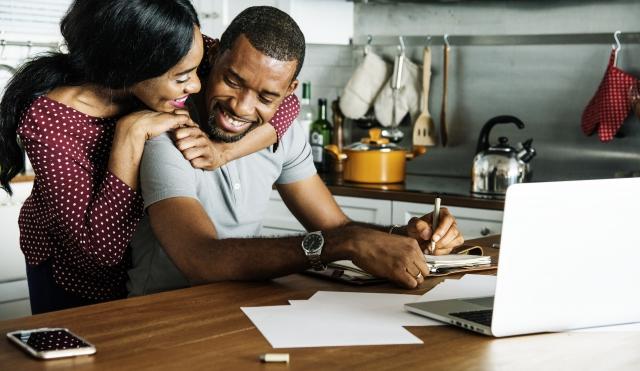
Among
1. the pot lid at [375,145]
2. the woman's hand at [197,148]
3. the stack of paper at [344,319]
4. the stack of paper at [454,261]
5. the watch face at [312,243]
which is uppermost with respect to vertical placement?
the woman's hand at [197,148]

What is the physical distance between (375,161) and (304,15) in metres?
0.84

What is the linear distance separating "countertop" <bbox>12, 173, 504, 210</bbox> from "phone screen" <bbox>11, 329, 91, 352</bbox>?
2.35 metres

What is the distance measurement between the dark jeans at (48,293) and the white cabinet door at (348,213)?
1.78 meters

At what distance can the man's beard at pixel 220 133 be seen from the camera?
7.70ft

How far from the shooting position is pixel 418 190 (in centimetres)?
391

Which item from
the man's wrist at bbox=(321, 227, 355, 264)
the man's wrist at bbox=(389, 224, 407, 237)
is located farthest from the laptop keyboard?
the man's wrist at bbox=(389, 224, 407, 237)

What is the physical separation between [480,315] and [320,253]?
1.40 ft

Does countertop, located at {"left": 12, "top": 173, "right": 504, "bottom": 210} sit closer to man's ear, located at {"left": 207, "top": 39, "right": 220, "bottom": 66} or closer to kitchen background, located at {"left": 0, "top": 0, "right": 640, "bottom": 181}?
kitchen background, located at {"left": 0, "top": 0, "right": 640, "bottom": 181}

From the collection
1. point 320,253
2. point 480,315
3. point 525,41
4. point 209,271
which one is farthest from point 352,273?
point 525,41

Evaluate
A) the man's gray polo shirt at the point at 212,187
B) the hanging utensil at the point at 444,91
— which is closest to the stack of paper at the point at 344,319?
the man's gray polo shirt at the point at 212,187

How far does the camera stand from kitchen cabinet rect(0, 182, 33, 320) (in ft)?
12.2

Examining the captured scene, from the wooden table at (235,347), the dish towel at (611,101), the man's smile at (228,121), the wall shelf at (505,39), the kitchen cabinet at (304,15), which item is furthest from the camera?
the kitchen cabinet at (304,15)

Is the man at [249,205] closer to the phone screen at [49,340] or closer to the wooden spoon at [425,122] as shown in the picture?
the phone screen at [49,340]

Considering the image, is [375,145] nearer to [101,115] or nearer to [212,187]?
[212,187]
